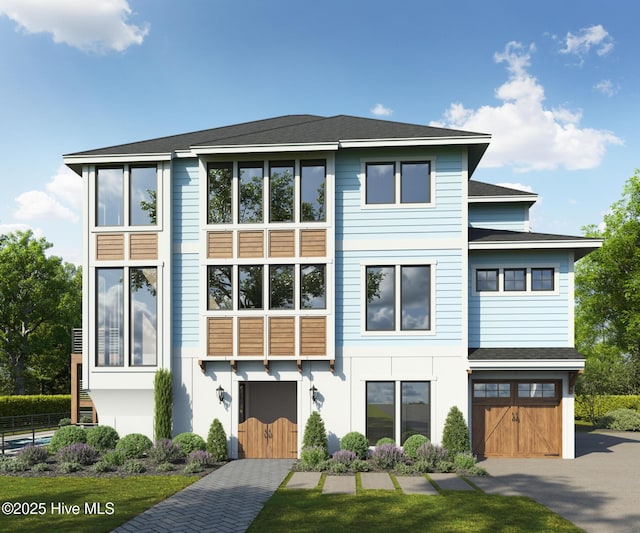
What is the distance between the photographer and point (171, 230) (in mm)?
16844

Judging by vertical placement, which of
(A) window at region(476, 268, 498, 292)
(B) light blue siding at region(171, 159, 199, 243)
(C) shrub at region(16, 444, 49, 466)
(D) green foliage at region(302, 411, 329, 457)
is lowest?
(C) shrub at region(16, 444, 49, 466)

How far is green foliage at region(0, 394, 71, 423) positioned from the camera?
2919cm

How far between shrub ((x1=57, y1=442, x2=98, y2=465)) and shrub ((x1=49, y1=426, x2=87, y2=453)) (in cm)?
65

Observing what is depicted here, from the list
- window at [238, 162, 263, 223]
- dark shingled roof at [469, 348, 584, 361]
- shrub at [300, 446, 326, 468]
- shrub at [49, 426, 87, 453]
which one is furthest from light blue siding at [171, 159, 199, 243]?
dark shingled roof at [469, 348, 584, 361]

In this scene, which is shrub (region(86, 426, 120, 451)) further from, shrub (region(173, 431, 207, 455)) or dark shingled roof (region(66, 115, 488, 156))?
dark shingled roof (region(66, 115, 488, 156))

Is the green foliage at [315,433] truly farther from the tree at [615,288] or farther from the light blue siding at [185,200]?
the tree at [615,288]

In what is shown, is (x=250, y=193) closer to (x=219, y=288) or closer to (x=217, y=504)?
(x=219, y=288)

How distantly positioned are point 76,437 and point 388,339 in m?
9.86

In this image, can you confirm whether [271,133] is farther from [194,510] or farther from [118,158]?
[194,510]

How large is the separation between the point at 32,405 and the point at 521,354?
27075mm

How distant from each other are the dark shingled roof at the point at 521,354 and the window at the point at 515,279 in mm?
1905

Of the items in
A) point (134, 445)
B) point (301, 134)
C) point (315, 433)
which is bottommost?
point (134, 445)

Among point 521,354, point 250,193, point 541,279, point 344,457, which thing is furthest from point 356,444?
point 250,193

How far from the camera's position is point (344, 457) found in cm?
1447
